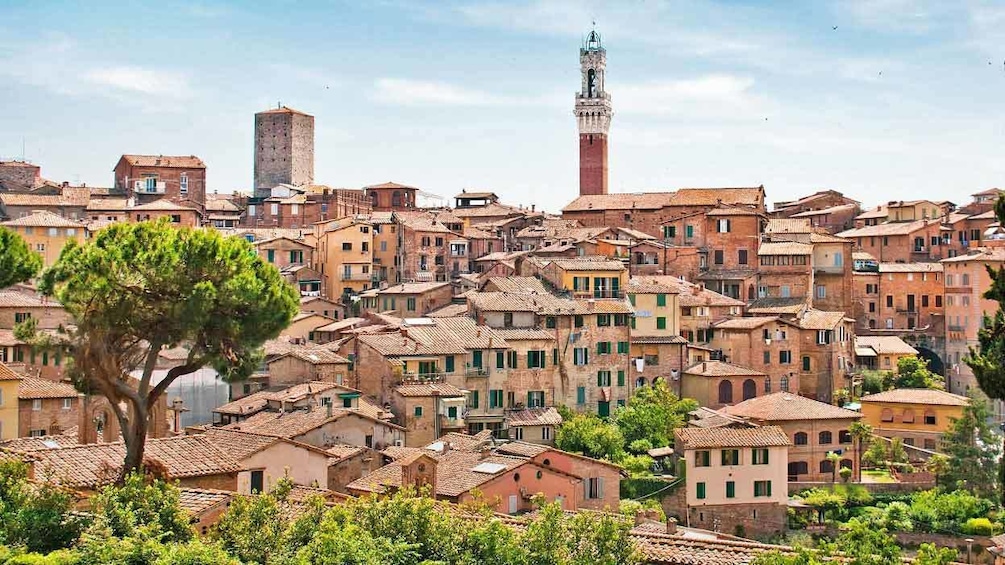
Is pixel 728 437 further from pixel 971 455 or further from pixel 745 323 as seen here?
pixel 745 323

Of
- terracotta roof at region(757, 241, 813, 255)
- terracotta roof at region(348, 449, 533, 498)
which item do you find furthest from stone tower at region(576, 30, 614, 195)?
terracotta roof at region(348, 449, 533, 498)

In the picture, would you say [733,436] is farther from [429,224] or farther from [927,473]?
[429,224]

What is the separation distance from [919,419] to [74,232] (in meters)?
39.5

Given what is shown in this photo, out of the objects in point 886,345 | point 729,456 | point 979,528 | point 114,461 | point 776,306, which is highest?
point 776,306

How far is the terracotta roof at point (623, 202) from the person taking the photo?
7988 centimetres

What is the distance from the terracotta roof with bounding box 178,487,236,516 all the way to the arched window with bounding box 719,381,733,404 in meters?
33.9

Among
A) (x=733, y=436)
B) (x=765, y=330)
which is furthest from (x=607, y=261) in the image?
(x=733, y=436)

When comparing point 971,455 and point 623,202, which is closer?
point 971,455

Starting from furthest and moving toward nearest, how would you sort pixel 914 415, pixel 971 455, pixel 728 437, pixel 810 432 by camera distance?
pixel 914 415 → pixel 810 432 → pixel 971 455 → pixel 728 437

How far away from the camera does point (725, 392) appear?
5753 cm

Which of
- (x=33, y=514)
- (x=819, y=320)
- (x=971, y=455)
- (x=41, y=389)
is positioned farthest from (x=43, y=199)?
(x=33, y=514)

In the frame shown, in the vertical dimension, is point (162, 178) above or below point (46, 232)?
above

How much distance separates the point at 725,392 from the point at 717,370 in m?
0.95

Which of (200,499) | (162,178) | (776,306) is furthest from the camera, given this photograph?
(162,178)
